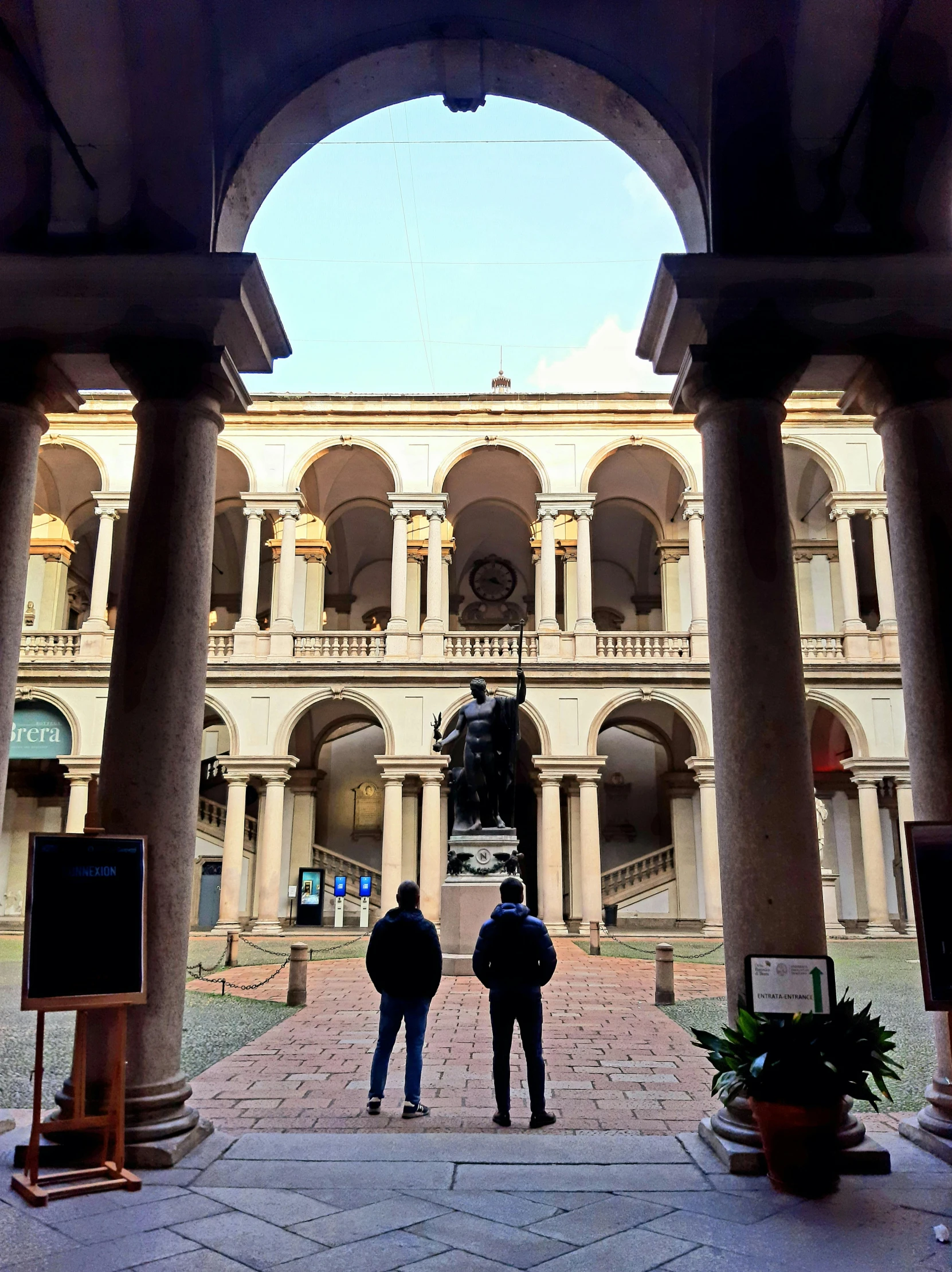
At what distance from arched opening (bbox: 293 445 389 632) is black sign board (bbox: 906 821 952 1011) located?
20.7 metres

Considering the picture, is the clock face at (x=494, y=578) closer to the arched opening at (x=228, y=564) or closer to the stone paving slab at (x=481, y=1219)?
the arched opening at (x=228, y=564)

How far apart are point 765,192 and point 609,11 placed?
4.26 feet

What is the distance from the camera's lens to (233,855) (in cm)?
2217

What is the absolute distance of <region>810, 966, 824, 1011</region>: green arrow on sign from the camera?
4.14 m

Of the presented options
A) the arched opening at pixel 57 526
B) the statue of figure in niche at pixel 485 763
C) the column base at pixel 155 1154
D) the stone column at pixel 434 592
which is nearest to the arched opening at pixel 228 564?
the arched opening at pixel 57 526

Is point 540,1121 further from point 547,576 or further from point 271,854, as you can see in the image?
point 547,576

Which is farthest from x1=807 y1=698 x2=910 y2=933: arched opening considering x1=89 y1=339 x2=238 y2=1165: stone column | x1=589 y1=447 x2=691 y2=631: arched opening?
x1=89 y1=339 x2=238 y2=1165: stone column

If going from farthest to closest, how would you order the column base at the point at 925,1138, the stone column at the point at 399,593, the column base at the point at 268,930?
the stone column at the point at 399,593
the column base at the point at 268,930
the column base at the point at 925,1138

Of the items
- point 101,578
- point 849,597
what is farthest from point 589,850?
point 101,578

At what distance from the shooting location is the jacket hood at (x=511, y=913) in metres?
5.39

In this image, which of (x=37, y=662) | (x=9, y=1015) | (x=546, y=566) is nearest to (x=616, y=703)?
(x=546, y=566)

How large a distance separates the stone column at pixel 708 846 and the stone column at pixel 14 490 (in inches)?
682

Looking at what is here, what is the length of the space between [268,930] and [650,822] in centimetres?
1119

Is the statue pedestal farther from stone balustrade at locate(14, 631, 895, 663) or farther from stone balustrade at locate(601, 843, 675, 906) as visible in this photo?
stone balustrade at locate(601, 843, 675, 906)
